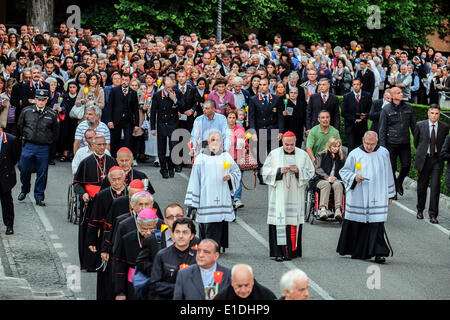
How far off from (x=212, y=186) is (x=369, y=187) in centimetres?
225

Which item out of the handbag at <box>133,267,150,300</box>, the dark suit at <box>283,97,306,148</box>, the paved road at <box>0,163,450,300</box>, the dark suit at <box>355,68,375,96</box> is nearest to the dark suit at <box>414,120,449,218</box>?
the paved road at <box>0,163,450,300</box>

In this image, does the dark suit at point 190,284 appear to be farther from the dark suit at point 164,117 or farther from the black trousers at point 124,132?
the black trousers at point 124,132

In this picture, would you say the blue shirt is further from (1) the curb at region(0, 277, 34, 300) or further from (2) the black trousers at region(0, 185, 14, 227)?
(1) the curb at region(0, 277, 34, 300)

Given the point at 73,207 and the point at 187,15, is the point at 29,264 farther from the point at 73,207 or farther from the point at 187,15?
the point at 187,15

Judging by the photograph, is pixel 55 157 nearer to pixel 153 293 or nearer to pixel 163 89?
pixel 163 89

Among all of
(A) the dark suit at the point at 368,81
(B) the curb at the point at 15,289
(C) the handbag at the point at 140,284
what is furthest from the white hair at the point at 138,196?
(A) the dark suit at the point at 368,81

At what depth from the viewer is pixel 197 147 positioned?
60.3 ft

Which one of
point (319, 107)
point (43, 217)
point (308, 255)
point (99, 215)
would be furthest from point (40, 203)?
point (99, 215)

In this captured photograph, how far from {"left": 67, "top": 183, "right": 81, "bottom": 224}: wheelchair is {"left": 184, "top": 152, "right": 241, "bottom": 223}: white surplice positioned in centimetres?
264

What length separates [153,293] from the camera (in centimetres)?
1007

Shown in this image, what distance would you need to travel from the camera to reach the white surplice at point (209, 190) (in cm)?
1467

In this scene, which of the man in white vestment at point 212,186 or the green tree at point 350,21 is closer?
the man in white vestment at point 212,186

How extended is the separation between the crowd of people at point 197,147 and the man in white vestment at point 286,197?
20 mm

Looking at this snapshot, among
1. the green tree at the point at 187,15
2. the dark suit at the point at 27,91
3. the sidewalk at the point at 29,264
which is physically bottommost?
the sidewalk at the point at 29,264
